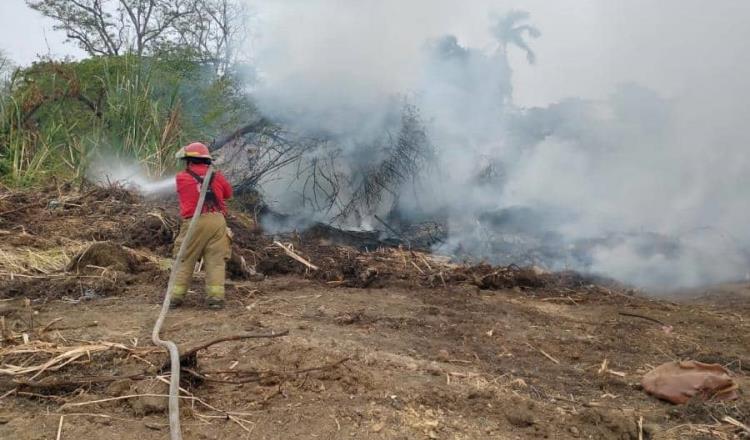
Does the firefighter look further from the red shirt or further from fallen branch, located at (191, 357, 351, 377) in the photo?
Result: fallen branch, located at (191, 357, 351, 377)

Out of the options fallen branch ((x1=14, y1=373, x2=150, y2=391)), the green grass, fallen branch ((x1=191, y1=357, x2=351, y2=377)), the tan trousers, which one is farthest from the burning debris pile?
fallen branch ((x1=191, y1=357, x2=351, y2=377))

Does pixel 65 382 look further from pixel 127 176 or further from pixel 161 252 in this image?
pixel 127 176

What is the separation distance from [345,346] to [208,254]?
194cm

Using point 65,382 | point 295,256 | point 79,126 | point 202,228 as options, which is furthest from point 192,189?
point 79,126

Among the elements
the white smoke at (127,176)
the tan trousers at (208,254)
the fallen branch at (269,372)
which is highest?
the white smoke at (127,176)

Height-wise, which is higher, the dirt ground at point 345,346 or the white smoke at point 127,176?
the white smoke at point 127,176

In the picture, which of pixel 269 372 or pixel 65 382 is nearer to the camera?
pixel 65 382

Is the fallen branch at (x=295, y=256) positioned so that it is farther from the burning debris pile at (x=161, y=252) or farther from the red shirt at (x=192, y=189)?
the red shirt at (x=192, y=189)

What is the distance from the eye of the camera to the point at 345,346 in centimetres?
440

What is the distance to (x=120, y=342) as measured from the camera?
170 inches

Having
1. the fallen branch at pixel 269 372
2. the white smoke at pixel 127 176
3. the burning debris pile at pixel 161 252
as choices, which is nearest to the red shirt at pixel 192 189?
the burning debris pile at pixel 161 252

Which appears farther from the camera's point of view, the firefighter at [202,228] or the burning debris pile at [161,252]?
the burning debris pile at [161,252]

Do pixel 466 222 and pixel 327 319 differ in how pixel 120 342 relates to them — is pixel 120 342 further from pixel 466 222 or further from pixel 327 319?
pixel 466 222

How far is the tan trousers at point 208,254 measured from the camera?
5539mm
